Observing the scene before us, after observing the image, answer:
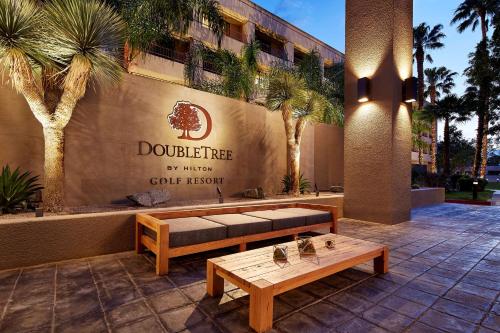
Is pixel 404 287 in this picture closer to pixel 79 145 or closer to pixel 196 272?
pixel 196 272

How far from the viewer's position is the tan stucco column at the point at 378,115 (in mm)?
5785

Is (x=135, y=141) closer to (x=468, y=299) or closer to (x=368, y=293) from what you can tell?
(x=368, y=293)

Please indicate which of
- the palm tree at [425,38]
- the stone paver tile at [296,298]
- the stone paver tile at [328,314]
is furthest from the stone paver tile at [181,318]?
the palm tree at [425,38]

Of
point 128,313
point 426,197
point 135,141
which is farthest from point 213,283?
point 426,197

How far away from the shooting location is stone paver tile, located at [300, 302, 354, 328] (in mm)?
2039

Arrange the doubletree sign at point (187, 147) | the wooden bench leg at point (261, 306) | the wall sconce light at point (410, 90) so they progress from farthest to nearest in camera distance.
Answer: the wall sconce light at point (410, 90) → the doubletree sign at point (187, 147) → the wooden bench leg at point (261, 306)

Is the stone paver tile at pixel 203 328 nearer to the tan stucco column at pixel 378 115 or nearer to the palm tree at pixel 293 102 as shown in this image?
the tan stucco column at pixel 378 115

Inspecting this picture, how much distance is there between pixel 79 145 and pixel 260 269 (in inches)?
172

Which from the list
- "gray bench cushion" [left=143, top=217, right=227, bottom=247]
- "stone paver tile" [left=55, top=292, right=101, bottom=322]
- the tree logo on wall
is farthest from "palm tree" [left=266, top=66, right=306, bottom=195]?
"stone paver tile" [left=55, top=292, right=101, bottom=322]

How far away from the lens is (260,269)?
2209 millimetres

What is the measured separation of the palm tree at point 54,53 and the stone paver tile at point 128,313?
8.33 feet

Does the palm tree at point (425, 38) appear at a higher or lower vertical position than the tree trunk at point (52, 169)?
higher

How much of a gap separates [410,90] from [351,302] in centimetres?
529

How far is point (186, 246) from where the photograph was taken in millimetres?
3084
